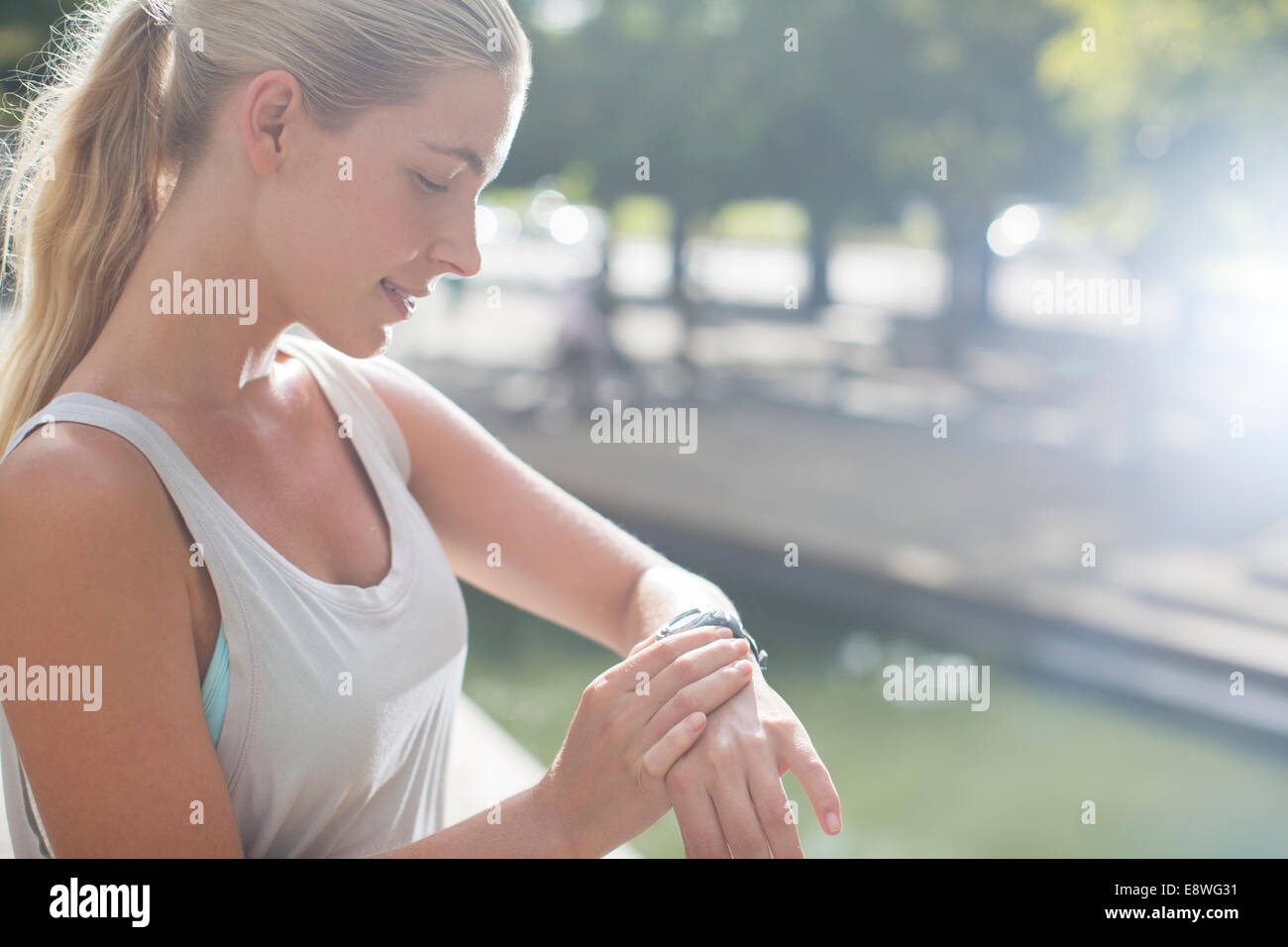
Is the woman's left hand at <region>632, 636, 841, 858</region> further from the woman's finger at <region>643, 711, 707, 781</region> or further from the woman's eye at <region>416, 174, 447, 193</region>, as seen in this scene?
the woman's eye at <region>416, 174, 447, 193</region>

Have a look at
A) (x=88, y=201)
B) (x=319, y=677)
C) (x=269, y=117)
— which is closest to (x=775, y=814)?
(x=319, y=677)

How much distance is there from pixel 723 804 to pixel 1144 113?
29.5 feet

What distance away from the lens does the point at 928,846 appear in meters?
5.59

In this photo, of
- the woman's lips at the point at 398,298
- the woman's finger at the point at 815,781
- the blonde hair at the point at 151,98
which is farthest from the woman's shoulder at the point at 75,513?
the woman's finger at the point at 815,781

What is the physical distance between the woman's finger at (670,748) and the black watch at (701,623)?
18 centimetres

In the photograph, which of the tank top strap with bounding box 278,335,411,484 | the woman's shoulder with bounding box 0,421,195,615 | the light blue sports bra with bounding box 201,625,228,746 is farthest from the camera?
the tank top strap with bounding box 278,335,411,484

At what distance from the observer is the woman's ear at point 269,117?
4.82ft

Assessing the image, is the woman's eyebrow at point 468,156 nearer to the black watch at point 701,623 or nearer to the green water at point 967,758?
the black watch at point 701,623

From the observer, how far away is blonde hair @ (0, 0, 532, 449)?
4.83ft

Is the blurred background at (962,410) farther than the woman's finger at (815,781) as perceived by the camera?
Yes

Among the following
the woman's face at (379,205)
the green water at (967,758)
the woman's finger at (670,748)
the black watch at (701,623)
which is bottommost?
the green water at (967,758)

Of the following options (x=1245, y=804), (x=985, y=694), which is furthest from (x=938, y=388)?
(x=1245, y=804)

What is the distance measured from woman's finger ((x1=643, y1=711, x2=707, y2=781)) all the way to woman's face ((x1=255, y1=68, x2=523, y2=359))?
637 mm

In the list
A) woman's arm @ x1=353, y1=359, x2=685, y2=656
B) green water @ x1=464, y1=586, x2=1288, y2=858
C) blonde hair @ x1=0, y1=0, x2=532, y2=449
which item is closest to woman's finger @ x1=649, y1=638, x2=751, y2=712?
woman's arm @ x1=353, y1=359, x2=685, y2=656
